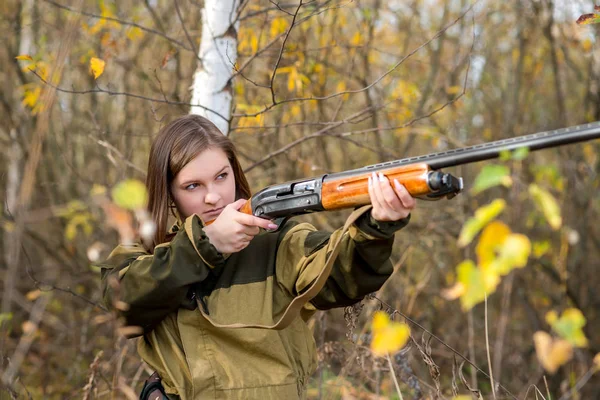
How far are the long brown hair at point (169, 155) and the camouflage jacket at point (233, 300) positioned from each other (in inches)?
6.8

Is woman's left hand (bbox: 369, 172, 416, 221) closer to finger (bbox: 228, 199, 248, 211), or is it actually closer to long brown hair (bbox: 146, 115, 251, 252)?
finger (bbox: 228, 199, 248, 211)

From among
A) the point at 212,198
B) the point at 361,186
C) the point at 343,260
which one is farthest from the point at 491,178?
the point at 212,198

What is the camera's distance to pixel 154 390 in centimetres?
270

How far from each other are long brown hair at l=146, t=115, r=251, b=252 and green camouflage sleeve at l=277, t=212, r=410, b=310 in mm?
489

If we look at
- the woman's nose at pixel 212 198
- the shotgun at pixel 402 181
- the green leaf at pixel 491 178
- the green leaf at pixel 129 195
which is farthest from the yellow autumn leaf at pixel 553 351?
the woman's nose at pixel 212 198

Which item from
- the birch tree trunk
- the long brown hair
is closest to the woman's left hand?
the long brown hair

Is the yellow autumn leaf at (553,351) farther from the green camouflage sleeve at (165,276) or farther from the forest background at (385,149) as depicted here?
the forest background at (385,149)

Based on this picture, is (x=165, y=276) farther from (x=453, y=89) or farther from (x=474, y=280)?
(x=453, y=89)

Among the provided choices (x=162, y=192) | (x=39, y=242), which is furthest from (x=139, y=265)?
(x=39, y=242)

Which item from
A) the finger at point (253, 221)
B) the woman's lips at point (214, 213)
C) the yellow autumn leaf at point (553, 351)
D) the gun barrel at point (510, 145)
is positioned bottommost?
the yellow autumn leaf at point (553, 351)

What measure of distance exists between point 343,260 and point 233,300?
45 cm

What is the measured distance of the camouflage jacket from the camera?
8.20ft

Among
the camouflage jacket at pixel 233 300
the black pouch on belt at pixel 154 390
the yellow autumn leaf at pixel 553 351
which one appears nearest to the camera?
the yellow autumn leaf at pixel 553 351

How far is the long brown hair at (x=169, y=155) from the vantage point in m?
2.83
